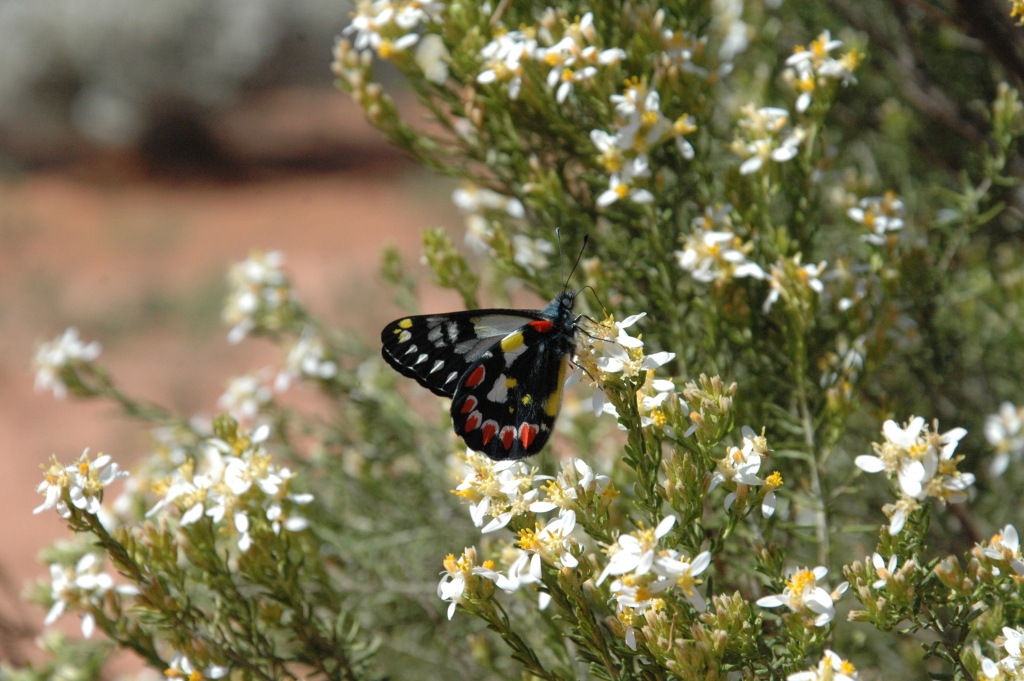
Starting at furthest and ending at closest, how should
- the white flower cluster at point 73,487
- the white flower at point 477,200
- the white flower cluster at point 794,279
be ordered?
the white flower at point 477,200 < the white flower cluster at point 794,279 < the white flower cluster at point 73,487

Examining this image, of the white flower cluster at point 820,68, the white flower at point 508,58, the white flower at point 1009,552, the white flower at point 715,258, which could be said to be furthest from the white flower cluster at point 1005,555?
the white flower at point 508,58

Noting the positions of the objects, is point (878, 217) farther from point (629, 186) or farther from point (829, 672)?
point (829, 672)

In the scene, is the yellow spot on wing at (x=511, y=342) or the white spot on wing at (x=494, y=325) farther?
the white spot on wing at (x=494, y=325)

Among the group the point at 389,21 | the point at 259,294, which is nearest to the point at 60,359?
the point at 259,294

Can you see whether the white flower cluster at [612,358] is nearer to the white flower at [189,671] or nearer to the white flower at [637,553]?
the white flower at [637,553]

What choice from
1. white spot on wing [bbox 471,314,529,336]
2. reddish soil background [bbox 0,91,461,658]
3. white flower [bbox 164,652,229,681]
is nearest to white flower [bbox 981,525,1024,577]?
white spot on wing [bbox 471,314,529,336]

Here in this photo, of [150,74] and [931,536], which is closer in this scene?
[931,536]

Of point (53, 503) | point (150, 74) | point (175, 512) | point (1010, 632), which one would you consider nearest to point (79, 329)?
point (150, 74)

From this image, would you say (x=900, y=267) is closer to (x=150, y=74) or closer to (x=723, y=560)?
(x=723, y=560)
